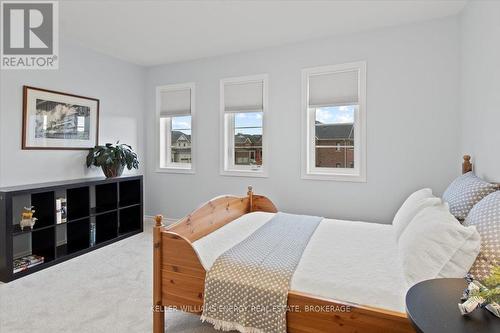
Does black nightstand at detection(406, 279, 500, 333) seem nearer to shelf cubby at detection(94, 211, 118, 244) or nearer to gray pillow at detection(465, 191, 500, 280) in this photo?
gray pillow at detection(465, 191, 500, 280)

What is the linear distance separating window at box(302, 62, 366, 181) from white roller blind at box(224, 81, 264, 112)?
0.64m

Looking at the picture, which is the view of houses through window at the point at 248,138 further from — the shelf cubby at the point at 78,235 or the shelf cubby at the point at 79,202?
the shelf cubby at the point at 78,235

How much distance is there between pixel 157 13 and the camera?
9.45 feet

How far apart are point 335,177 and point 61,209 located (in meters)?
3.18

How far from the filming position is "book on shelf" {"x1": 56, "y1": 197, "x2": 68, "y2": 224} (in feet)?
10.4

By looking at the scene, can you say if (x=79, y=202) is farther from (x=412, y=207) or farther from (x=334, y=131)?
(x=412, y=207)

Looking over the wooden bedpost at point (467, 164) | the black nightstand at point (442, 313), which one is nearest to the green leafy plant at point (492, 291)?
the black nightstand at point (442, 313)

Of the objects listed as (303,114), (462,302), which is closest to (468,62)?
(303,114)

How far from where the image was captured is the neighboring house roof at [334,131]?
350 cm

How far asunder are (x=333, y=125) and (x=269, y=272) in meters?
2.43

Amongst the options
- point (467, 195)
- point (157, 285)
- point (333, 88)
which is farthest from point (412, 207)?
point (157, 285)

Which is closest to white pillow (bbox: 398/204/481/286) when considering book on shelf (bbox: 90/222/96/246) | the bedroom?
the bedroom

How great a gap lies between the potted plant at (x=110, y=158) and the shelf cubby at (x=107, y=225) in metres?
0.55

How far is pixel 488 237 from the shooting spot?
137cm
